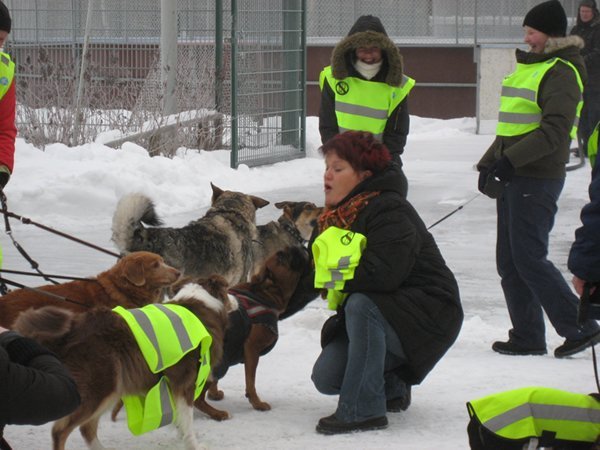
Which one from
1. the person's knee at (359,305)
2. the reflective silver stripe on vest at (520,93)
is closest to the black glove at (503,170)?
the reflective silver stripe on vest at (520,93)

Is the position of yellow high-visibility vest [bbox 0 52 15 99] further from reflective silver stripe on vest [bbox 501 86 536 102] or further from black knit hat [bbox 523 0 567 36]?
black knit hat [bbox 523 0 567 36]

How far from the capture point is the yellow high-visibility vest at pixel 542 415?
127 inches

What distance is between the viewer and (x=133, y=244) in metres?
5.76

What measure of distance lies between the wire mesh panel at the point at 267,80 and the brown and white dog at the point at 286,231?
5.31 metres

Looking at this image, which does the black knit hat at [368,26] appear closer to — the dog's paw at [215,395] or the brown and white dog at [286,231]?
the brown and white dog at [286,231]

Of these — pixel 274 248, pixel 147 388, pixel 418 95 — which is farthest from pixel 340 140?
pixel 418 95

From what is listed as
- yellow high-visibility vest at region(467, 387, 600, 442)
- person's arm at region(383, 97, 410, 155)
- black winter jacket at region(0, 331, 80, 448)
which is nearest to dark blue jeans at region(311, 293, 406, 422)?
yellow high-visibility vest at region(467, 387, 600, 442)

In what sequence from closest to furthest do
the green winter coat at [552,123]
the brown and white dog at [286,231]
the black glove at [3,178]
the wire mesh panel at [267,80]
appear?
the black glove at [3,178]
the green winter coat at [552,123]
the brown and white dog at [286,231]
the wire mesh panel at [267,80]

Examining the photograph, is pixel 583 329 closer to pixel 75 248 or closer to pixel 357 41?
pixel 357 41

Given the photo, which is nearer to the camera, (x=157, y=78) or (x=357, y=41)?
(x=357, y=41)

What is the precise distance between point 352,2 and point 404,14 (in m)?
1.05

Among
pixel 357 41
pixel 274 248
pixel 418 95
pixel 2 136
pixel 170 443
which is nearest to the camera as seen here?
pixel 170 443

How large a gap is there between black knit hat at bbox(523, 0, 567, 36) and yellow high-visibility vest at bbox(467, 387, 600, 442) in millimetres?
2808

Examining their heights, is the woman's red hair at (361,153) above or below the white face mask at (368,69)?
below
